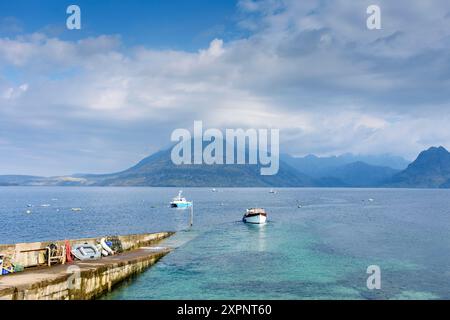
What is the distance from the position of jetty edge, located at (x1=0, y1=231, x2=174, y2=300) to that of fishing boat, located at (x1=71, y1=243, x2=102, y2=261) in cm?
112

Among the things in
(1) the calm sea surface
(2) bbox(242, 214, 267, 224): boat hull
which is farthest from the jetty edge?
(2) bbox(242, 214, 267, 224): boat hull

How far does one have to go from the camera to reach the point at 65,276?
33.2 metres

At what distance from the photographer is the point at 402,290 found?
4053cm

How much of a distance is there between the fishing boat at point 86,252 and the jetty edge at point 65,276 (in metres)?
1.12

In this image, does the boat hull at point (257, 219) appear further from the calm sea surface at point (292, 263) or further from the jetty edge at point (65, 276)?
the jetty edge at point (65, 276)

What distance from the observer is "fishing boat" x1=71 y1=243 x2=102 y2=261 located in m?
43.8

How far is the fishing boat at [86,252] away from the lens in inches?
1722

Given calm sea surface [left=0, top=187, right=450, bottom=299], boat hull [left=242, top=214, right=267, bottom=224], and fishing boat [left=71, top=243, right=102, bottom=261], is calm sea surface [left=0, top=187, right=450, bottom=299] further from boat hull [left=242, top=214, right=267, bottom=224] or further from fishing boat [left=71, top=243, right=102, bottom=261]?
boat hull [left=242, top=214, right=267, bottom=224]

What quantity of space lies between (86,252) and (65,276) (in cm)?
1184

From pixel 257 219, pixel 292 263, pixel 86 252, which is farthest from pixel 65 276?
pixel 257 219

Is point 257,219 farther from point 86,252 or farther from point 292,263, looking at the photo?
point 86,252

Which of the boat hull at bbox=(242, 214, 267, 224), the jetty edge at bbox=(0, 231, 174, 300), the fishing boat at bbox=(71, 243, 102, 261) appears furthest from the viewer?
the boat hull at bbox=(242, 214, 267, 224)

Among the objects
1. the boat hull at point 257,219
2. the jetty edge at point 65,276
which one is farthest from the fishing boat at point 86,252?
the boat hull at point 257,219
